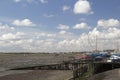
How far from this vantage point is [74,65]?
70.5 metres

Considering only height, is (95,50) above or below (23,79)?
above

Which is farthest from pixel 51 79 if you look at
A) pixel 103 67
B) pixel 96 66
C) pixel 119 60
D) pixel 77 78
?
pixel 119 60

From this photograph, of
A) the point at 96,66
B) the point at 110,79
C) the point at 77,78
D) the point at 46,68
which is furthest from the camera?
the point at 46,68

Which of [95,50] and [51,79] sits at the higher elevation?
[95,50]

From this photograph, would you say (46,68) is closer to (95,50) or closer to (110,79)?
(110,79)

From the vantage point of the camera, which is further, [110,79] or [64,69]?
[64,69]

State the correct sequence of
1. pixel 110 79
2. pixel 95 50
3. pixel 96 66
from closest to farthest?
pixel 110 79 < pixel 96 66 < pixel 95 50

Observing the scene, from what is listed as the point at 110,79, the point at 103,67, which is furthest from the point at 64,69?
the point at 110,79

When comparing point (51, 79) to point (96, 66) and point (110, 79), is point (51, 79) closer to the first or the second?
point (110, 79)

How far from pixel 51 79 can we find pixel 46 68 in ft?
70.8

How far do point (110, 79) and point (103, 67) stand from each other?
876 inches

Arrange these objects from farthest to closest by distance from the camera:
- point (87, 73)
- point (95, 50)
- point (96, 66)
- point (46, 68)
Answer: point (95, 50)
point (46, 68)
point (96, 66)
point (87, 73)

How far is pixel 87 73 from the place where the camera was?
177ft

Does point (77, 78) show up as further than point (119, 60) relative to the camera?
No
